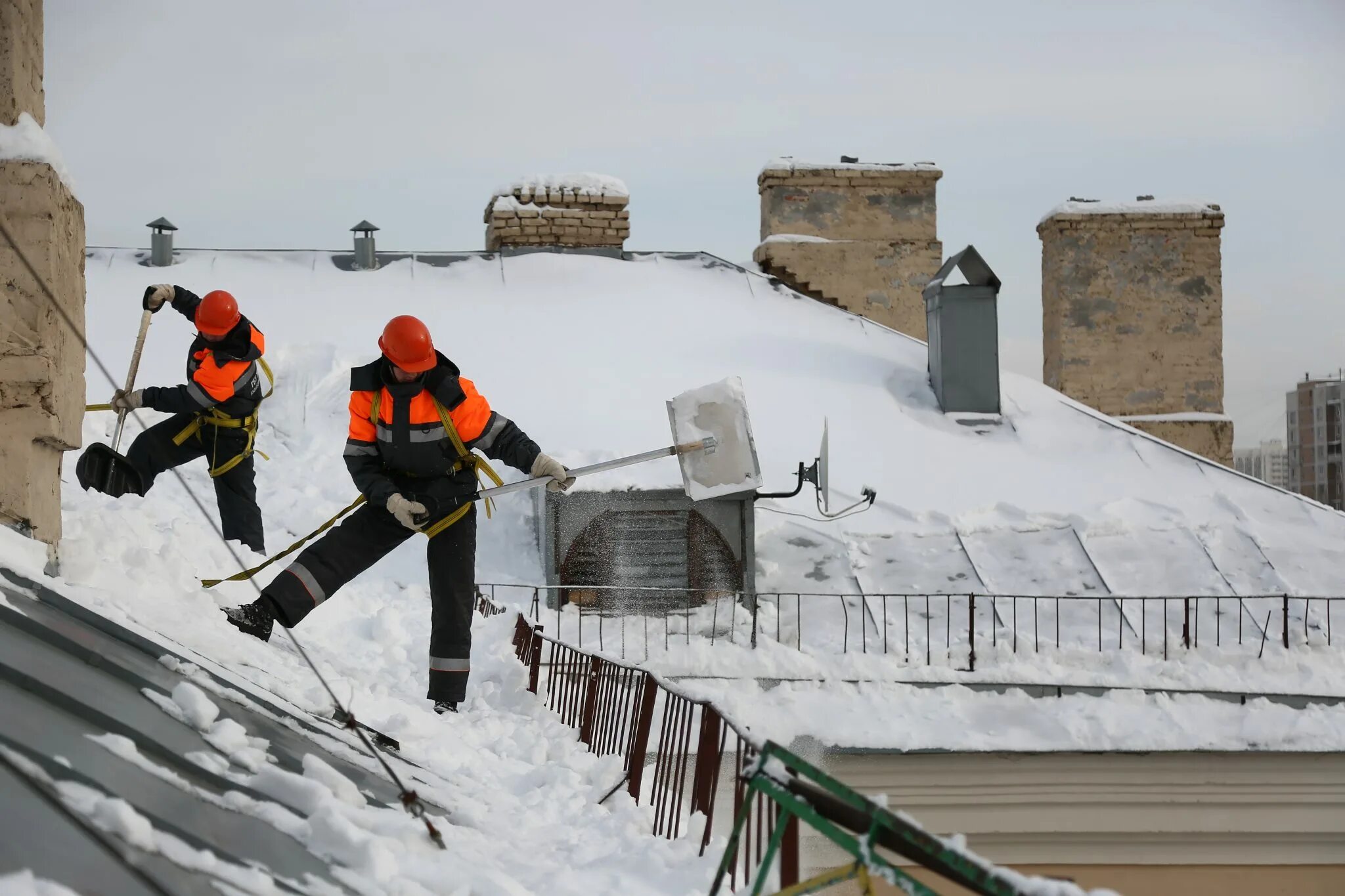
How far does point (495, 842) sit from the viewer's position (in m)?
4.15

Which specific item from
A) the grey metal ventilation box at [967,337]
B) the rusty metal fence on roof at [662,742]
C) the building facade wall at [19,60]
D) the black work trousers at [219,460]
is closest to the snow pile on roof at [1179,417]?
the grey metal ventilation box at [967,337]

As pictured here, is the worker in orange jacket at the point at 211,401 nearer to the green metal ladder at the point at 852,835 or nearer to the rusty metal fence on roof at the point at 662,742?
the rusty metal fence on roof at the point at 662,742

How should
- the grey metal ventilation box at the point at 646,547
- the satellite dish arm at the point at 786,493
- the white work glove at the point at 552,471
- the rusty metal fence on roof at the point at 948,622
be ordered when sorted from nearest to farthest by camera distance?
the white work glove at the point at 552,471 → the rusty metal fence on roof at the point at 948,622 → the grey metal ventilation box at the point at 646,547 → the satellite dish arm at the point at 786,493

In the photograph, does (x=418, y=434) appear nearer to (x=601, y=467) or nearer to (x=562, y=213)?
(x=601, y=467)

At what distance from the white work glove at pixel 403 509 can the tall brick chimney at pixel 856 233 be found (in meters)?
16.2

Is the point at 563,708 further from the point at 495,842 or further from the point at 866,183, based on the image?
the point at 866,183

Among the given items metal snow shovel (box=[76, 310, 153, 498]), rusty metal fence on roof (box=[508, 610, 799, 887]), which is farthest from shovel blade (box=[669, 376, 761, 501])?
metal snow shovel (box=[76, 310, 153, 498])

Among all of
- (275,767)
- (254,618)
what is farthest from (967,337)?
(275,767)

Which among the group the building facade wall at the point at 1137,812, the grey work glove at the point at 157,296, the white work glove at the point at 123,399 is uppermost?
the grey work glove at the point at 157,296

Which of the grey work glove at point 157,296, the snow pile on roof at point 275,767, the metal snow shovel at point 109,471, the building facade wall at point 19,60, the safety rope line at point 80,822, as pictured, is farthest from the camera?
the grey work glove at point 157,296

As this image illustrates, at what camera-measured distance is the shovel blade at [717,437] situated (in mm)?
8883

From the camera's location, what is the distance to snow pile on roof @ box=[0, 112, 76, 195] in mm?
4840

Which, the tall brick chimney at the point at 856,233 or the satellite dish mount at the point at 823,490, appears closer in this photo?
the satellite dish mount at the point at 823,490

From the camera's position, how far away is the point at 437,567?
6.44m
